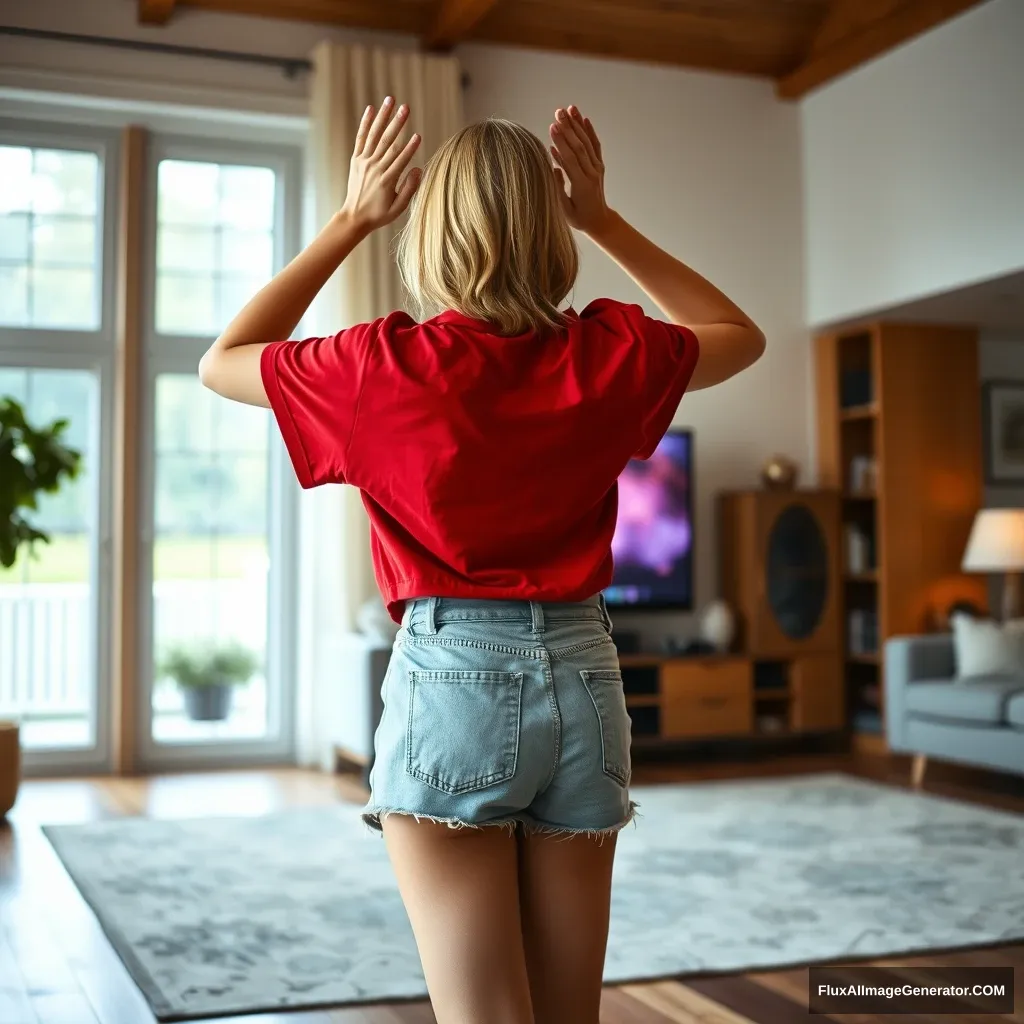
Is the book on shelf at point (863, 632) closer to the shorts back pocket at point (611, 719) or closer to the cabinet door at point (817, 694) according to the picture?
the cabinet door at point (817, 694)

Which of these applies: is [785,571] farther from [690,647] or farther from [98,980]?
[98,980]

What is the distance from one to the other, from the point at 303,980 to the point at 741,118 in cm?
534

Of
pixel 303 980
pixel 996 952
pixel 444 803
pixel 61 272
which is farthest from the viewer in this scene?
pixel 61 272

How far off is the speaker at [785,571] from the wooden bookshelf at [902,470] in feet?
0.76

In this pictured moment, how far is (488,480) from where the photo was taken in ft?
3.52

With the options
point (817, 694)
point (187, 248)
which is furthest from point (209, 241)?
point (817, 694)

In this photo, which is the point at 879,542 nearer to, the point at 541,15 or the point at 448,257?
the point at 541,15

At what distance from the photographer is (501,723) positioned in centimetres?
107

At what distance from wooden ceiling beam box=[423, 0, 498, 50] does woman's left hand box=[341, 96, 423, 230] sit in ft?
15.5

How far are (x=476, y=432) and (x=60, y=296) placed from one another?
541 centimetres

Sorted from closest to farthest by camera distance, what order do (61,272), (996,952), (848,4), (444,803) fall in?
(444,803) → (996,952) → (61,272) → (848,4)

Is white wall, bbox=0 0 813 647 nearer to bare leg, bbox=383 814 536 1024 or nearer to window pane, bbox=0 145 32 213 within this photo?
window pane, bbox=0 145 32 213

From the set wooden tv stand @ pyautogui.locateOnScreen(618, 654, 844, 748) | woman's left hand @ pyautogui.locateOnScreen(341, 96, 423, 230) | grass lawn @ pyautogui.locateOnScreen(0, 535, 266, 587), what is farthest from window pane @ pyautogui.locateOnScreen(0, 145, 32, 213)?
woman's left hand @ pyautogui.locateOnScreen(341, 96, 423, 230)

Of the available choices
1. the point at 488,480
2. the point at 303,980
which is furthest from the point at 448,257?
the point at 303,980
